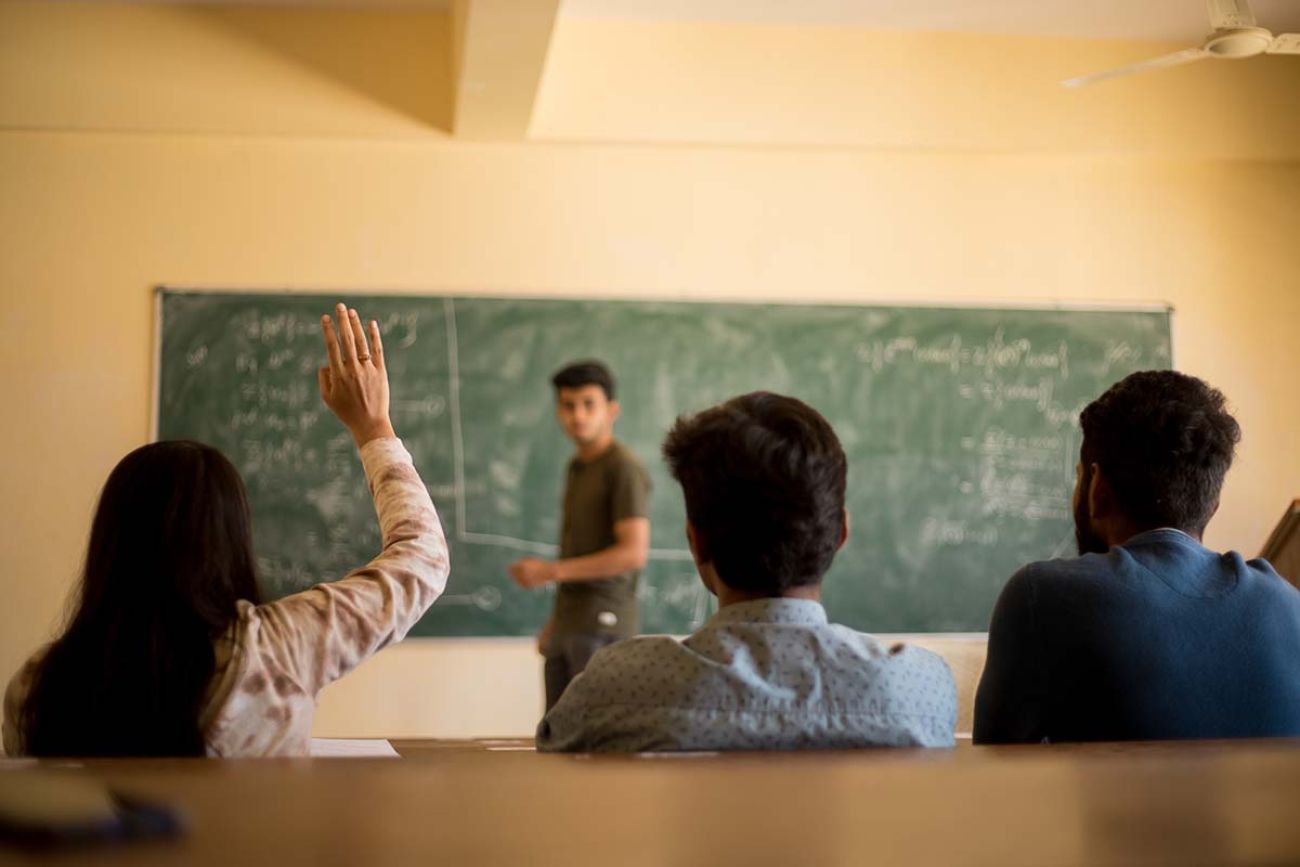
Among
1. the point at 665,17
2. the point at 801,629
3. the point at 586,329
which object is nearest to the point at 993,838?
the point at 801,629

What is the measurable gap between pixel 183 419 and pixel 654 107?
2.08m

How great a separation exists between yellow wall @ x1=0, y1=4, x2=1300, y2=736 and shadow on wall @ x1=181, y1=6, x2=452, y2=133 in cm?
2

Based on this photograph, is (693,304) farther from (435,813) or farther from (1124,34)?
(435,813)

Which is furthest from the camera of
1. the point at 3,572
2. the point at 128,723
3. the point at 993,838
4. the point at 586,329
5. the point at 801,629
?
the point at 586,329

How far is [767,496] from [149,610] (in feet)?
2.27

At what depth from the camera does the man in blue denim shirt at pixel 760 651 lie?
3.99 feet

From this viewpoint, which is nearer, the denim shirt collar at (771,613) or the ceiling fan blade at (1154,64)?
the denim shirt collar at (771,613)

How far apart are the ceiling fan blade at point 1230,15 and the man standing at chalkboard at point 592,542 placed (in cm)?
198

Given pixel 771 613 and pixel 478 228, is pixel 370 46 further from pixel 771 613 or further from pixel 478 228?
pixel 771 613

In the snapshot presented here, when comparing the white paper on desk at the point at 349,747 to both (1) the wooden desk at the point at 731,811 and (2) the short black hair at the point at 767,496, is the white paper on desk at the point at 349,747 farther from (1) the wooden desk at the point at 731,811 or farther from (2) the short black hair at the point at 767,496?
(1) the wooden desk at the point at 731,811

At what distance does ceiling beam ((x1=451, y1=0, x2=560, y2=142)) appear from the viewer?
12.6 feet

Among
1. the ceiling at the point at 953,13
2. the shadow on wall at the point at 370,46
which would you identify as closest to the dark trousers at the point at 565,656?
the shadow on wall at the point at 370,46

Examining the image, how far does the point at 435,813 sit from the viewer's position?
2.07 ft

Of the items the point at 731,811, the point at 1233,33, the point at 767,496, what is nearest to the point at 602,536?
the point at 1233,33
